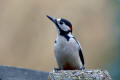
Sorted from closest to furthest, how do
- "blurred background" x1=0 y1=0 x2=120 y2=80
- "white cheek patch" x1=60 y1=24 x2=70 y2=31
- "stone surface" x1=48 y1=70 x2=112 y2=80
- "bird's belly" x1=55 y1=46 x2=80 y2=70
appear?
1. "stone surface" x1=48 y1=70 x2=112 y2=80
2. "bird's belly" x1=55 y1=46 x2=80 y2=70
3. "white cheek patch" x1=60 y1=24 x2=70 y2=31
4. "blurred background" x1=0 y1=0 x2=120 y2=80

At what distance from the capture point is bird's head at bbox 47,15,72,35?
398cm

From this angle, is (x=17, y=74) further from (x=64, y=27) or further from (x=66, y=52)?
(x=64, y=27)

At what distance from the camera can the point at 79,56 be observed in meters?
4.11

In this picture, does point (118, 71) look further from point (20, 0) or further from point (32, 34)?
point (20, 0)

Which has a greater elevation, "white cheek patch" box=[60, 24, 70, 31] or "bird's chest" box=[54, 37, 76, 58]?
"white cheek patch" box=[60, 24, 70, 31]

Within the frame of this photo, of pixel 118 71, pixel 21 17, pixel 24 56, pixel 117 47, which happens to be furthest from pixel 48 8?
pixel 118 71

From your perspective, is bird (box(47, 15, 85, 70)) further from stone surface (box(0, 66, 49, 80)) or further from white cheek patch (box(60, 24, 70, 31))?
stone surface (box(0, 66, 49, 80))

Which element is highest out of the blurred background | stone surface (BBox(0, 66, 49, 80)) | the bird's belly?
the blurred background

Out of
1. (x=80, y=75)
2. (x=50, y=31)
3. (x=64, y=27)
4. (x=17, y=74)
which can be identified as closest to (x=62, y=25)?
(x=64, y=27)

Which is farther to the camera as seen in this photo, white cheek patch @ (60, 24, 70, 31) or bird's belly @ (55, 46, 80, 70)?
white cheek patch @ (60, 24, 70, 31)

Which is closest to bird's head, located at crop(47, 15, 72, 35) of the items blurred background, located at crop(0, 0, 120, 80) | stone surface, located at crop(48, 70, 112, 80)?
stone surface, located at crop(48, 70, 112, 80)

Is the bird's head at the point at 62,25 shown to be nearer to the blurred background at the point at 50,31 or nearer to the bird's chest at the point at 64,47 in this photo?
the bird's chest at the point at 64,47

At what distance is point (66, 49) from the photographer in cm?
394

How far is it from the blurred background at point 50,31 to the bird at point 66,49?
4.58 metres
